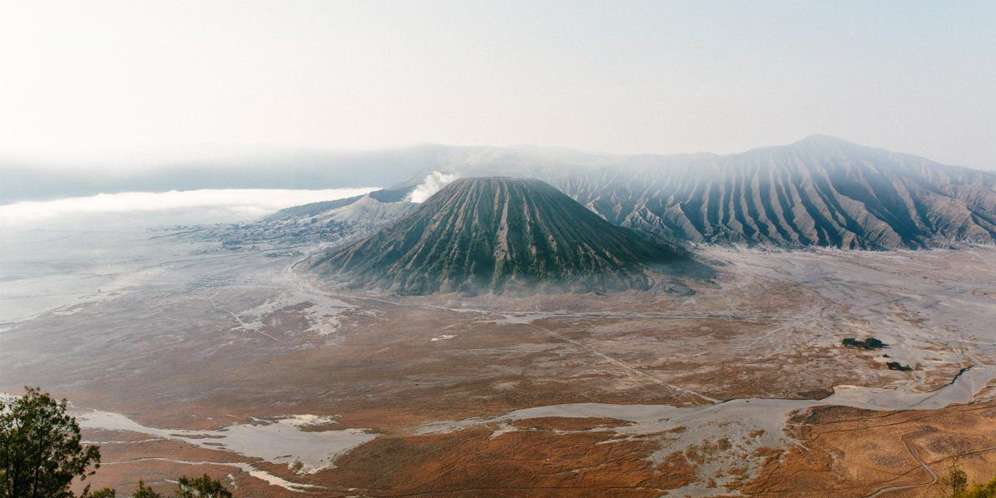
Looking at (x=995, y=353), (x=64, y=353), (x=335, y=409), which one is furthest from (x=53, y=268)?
(x=995, y=353)

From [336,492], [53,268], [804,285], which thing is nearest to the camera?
[336,492]

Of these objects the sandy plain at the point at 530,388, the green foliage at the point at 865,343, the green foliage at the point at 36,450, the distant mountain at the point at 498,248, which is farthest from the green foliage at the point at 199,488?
the distant mountain at the point at 498,248

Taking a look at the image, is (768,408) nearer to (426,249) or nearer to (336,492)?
(336,492)

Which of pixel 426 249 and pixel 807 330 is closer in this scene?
pixel 807 330

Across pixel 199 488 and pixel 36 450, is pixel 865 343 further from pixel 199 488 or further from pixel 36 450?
pixel 36 450

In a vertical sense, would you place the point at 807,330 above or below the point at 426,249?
below

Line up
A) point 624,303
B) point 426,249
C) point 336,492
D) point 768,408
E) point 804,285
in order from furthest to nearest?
point 426,249 → point 804,285 → point 624,303 → point 768,408 → point 336,492

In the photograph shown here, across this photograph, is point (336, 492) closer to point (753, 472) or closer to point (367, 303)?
point (753, 472)
